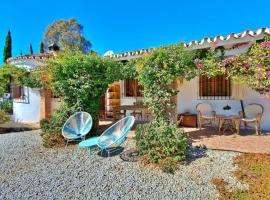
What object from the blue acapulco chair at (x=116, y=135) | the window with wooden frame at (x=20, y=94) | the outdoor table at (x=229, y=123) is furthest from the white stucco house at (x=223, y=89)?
the window with wooden frame at (x=20, y=94)

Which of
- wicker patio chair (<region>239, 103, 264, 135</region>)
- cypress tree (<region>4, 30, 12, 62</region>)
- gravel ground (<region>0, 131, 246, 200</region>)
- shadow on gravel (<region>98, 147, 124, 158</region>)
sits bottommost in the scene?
gravel ground (<region>0, 131, 246, 200</region>)

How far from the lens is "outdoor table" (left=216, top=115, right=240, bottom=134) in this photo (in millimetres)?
9594

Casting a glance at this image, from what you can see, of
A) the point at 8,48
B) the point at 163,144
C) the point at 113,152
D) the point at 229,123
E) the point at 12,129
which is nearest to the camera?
the point at 163,144

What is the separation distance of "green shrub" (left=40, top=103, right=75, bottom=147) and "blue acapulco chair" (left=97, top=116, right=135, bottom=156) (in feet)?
7.21

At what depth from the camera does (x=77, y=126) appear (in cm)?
947

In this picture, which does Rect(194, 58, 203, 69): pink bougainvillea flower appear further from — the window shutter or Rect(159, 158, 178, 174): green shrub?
the window shutter

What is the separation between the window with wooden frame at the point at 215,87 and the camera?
1105cm

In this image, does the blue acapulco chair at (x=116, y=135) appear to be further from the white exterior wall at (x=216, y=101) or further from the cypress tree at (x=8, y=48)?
the cypress tree at (x=8, y=48)

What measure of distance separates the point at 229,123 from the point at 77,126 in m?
6.38

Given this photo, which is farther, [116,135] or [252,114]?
[252,114]

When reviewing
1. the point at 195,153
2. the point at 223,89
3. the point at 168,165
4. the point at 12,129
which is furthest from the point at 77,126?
the point at 223,89

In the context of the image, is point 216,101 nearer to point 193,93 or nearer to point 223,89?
point 223,89

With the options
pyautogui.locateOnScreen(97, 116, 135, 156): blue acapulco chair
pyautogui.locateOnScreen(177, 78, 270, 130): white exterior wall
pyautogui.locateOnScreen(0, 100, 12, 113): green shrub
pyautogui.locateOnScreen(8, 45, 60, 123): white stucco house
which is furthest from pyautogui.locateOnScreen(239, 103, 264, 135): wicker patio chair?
pyautogui.locateOnScreen(0, 100, 12, 113): green shrub

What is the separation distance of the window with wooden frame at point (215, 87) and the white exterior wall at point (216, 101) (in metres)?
0.22
